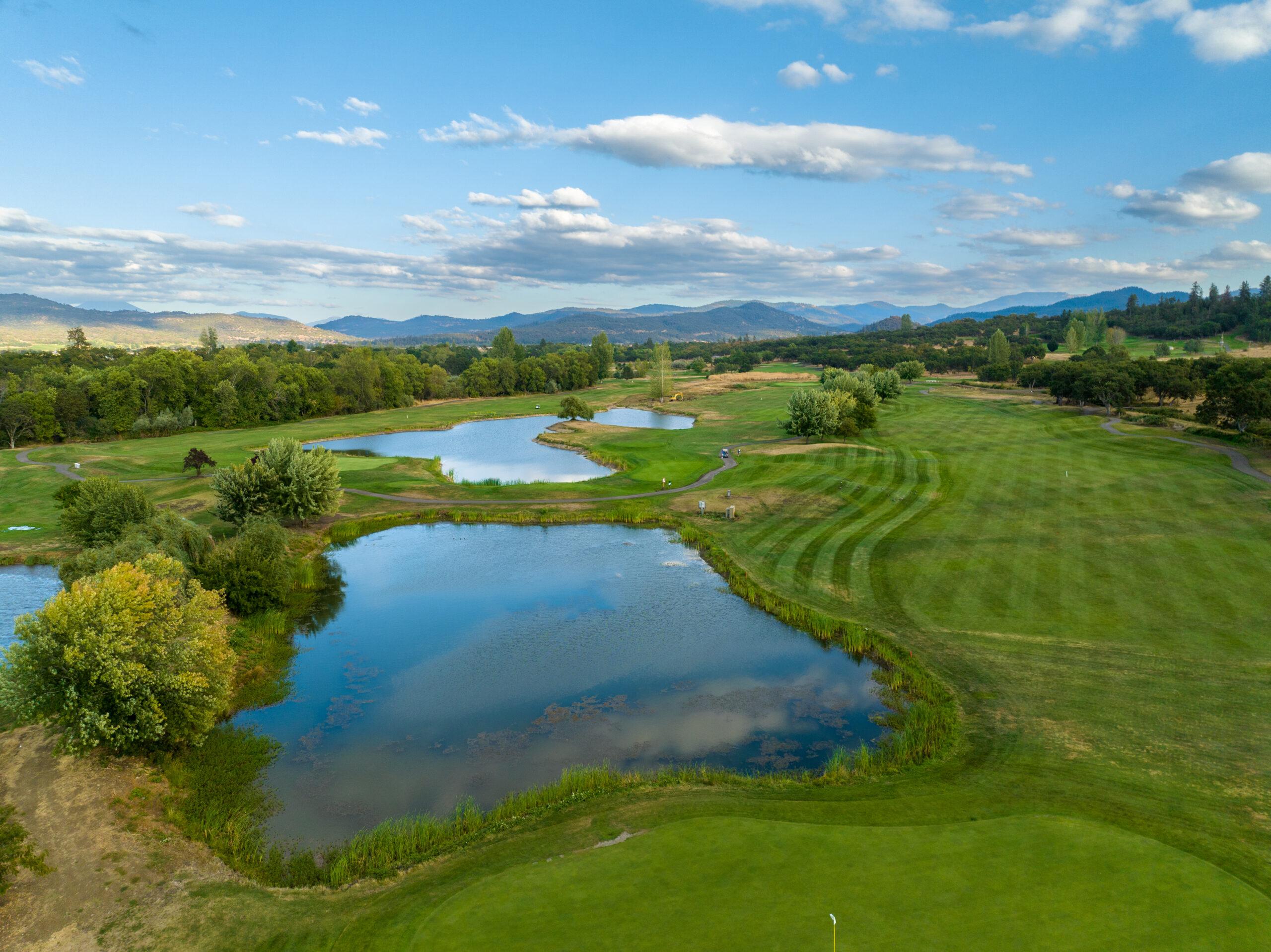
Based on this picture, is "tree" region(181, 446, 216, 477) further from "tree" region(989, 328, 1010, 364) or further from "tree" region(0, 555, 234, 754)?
"tree" region(989, 328, 1010, 364)

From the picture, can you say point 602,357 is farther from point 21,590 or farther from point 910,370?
point 21,590

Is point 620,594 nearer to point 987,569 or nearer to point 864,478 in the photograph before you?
point 987,569

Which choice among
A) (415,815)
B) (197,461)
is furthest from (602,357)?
(415,815)

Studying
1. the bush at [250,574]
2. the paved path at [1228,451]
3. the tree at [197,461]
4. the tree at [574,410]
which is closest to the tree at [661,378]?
the tree at [574,410]

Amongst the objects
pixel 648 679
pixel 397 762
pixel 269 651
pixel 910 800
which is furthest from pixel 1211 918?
pixel 269 651

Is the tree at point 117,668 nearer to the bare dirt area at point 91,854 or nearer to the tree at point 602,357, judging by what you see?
the bare dirt area at point 91,854

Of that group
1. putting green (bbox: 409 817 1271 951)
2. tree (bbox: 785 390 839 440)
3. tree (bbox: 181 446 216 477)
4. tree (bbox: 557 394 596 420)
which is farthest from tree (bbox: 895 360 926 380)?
putting green (bbox: 409 817 1271 951)
